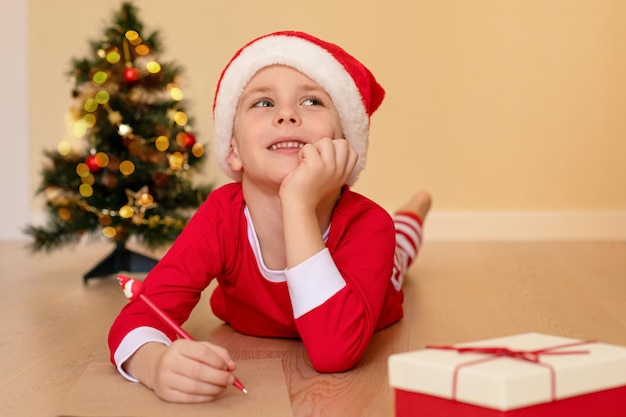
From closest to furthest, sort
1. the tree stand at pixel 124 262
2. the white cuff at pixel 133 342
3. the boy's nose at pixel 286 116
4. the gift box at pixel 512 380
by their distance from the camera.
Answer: the gift box at pixel 512 380, the white cuff at pixel 133 342, the boy's nose at pixel 286 116, the tree stand at pixel 124 262

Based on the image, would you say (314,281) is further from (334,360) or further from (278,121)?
(278,121)

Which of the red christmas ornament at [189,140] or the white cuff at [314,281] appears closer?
the white cuff at [314,281]

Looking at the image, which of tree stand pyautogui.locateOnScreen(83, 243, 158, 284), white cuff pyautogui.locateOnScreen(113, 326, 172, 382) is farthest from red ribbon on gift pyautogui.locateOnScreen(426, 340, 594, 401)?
tree stand pyautogui.locateOnScreen(83, 243, 158, 284)

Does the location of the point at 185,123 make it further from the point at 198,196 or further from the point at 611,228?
the point at 611,228

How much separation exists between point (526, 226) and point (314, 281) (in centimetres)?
217

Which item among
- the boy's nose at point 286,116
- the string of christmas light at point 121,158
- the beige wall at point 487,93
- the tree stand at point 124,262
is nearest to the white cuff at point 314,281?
the boy's nose at point 286,116

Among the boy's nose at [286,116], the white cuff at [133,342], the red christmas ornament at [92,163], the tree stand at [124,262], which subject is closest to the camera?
the white cuff at [133,342]

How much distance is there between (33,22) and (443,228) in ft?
5.98

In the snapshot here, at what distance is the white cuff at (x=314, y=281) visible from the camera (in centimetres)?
126

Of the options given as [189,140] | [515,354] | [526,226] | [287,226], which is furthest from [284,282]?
[526,226]

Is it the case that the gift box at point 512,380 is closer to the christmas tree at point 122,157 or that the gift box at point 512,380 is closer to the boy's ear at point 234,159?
the boy's ear at point 234,159

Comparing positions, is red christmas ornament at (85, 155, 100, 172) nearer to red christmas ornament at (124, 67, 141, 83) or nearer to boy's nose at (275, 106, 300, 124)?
red christmas ornament at (124, 67, 141, 83)

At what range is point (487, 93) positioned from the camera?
3.27 meters

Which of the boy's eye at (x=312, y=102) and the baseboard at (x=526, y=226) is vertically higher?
the boy's eye at (x=312, y=102)
